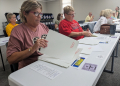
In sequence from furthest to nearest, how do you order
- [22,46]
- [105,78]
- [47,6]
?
[47,6] < [105,78] < [22,46]

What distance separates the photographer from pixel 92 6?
709 cm

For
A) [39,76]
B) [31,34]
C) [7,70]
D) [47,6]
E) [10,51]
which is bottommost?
[7,70]

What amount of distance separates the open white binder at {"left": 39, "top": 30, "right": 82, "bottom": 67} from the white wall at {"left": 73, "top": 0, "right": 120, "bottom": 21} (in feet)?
22.7

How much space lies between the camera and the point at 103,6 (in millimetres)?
6652

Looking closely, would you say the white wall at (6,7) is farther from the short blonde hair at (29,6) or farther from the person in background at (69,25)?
the short blonde hair at (29,6)

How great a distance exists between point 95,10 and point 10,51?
23.8 feet

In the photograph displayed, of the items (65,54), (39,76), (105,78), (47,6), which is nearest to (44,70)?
(39,76)

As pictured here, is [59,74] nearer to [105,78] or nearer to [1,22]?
[105,78]

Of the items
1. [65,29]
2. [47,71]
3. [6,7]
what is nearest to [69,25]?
[65,29]

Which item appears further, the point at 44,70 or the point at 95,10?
the point at 95,10

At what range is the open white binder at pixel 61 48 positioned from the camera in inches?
29.3

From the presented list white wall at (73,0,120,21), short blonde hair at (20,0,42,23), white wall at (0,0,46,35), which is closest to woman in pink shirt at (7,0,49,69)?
short blonde hair at (20,0,42,23)

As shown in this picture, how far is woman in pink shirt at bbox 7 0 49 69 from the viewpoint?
843mm

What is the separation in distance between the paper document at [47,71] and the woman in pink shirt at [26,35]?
15 centimetres
